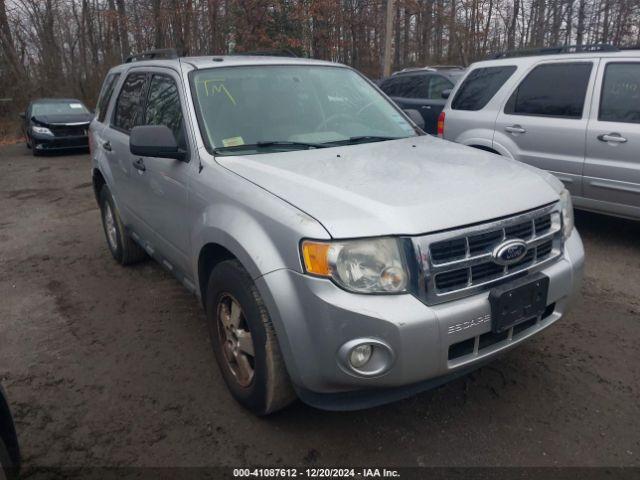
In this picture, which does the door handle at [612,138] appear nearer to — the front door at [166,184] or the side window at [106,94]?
the front door at [166,184]

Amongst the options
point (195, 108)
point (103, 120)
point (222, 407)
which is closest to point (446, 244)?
point (222, 407)

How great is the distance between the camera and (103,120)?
526cm

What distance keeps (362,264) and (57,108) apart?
50.1 ft

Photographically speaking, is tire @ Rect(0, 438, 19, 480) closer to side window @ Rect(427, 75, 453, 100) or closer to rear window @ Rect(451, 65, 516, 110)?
rear window @ Rect(451, 65, 516, 110)

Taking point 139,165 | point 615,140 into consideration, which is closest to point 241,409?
point 139,165

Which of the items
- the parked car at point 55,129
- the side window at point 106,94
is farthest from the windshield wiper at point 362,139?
the parked car at point 55,129

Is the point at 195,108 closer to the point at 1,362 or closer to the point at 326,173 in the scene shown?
the point at 326,173

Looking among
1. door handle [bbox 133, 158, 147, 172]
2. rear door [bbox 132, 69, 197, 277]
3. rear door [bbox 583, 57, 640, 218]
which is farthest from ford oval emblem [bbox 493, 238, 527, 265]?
rear door [bbox 583, 57, 640, 218]

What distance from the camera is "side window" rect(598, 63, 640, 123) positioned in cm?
495

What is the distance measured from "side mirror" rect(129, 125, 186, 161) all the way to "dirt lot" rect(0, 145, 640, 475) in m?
1.35

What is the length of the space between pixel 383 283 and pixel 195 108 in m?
1.78

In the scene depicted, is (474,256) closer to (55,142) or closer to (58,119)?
(55,142)

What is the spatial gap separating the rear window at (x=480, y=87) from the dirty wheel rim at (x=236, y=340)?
4.51 m

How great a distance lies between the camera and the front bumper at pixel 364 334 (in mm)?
2201
